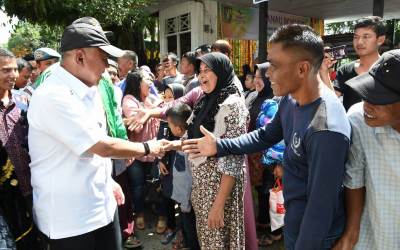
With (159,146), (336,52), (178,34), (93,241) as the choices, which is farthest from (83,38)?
(178,34)

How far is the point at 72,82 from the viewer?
1.89 meters

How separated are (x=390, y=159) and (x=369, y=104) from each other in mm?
232

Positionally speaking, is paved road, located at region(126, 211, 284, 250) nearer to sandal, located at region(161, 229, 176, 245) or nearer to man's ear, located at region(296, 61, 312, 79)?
sandal, located at region(161, 229, 176, 245)

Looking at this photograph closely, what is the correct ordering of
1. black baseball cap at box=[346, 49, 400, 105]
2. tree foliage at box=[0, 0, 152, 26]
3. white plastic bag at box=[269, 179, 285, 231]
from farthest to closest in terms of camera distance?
tree foliage at box=[0, 0, 152, 26]
white plastic bag at box=[269, 179, 285, 231]
black baseball cap at box=[346, 49, 400, 105]

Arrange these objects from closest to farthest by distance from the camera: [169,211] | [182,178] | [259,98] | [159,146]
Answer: [159,146]
[182,178]
[259,98]
[169,211]

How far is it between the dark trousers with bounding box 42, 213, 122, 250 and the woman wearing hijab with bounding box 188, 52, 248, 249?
66cm

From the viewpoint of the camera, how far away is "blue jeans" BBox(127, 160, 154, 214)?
4.00m

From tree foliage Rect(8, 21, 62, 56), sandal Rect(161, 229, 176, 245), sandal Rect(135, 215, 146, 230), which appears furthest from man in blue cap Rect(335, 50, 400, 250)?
tree foliage Rect(8, 21, 62, 56)

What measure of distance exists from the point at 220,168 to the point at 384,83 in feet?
4.30

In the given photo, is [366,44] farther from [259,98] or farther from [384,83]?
[384,83]

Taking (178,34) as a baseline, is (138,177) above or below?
below

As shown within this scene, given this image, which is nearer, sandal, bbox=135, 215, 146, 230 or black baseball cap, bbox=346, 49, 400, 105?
black baseball cap, bbox=346, 49, 400, 105

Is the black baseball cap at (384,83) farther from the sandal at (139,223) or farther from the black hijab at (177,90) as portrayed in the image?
the sandal at (139,223)

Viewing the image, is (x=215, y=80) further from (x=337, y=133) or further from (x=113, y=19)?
(x=113, y=19)
